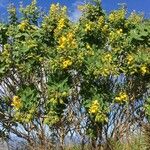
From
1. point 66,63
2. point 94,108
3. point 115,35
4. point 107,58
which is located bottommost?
point 94,108

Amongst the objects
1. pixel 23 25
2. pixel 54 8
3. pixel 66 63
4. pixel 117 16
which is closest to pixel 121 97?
pixel 66 63

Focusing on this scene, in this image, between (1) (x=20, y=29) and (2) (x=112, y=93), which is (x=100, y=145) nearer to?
(2) (x=112, y=93)

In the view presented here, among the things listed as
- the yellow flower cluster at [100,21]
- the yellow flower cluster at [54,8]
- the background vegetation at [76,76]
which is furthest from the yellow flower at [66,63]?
the yellow flower cluster at [54,8]

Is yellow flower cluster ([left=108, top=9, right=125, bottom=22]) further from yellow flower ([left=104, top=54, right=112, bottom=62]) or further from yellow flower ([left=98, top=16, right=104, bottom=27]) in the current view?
yellow flower ([left=104, top=54, right=112, bottom=62])

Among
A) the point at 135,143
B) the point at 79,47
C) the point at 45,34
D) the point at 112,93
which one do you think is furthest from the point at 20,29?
the point at 135,143

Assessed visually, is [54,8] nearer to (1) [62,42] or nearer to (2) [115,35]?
(2) [115,35]

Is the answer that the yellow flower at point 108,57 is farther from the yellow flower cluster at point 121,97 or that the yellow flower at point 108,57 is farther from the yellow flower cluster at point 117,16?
the yellow flower cluster at point 117,16

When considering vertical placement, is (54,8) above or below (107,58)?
above

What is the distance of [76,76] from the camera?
13.2m

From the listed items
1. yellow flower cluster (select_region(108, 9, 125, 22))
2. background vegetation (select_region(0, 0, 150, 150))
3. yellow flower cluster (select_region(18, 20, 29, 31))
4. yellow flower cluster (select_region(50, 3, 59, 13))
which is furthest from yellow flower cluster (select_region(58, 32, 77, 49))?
yellow flower cluster (select_region(108, 9, 125, 22))

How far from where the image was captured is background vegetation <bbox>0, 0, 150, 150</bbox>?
1264 centimetres

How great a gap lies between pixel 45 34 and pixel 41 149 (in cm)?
277

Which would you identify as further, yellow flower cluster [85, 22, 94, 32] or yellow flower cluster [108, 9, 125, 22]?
yellow flower cluster [108, 9, 125, 22]

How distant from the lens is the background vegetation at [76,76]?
1264cm
